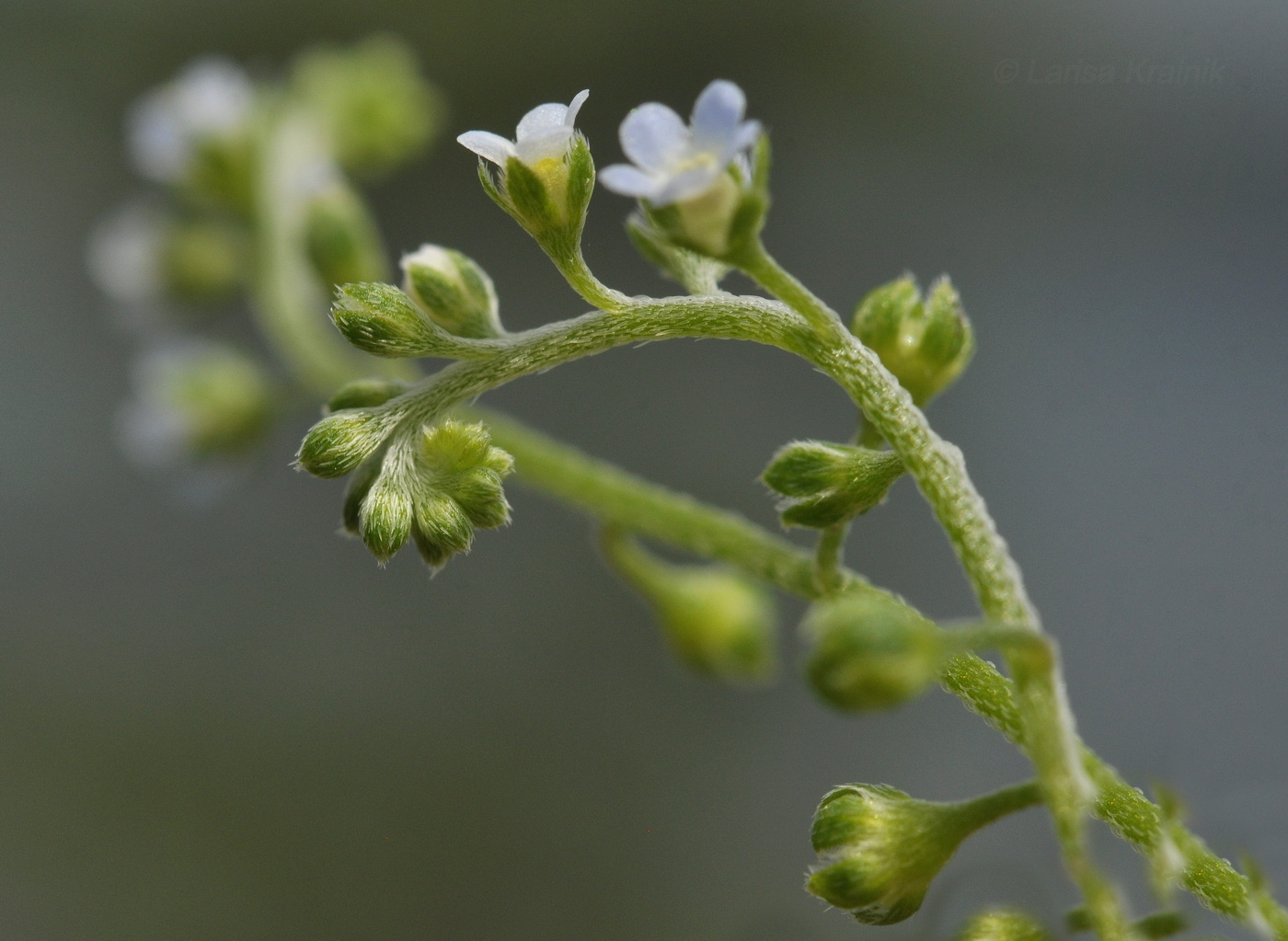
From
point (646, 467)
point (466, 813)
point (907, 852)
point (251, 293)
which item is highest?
point (646, 467)

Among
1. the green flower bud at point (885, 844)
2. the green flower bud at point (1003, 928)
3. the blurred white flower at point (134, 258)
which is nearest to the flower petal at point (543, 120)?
the green flower bud at point (885, 844)

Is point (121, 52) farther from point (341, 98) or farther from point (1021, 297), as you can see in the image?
point (1021, 297)

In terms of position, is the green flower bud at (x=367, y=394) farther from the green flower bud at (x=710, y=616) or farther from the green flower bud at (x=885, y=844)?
the green flower bud at (x=710, y=616)

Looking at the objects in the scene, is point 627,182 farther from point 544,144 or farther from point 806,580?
point 806,580

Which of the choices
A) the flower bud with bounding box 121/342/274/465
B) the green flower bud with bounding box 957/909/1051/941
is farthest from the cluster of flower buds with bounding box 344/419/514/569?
the flower bud with bounding box 121/342/274/465

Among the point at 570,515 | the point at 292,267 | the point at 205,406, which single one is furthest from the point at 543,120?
the point at 570,515

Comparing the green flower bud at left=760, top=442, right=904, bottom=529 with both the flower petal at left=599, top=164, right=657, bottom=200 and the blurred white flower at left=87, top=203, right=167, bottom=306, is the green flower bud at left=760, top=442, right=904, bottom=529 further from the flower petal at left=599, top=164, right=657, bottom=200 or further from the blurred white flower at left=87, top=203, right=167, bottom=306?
the blurred white flower at left=87, top=203, right=167, bottom=306

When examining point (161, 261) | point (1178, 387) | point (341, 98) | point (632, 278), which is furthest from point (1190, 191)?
point (161, 261)
